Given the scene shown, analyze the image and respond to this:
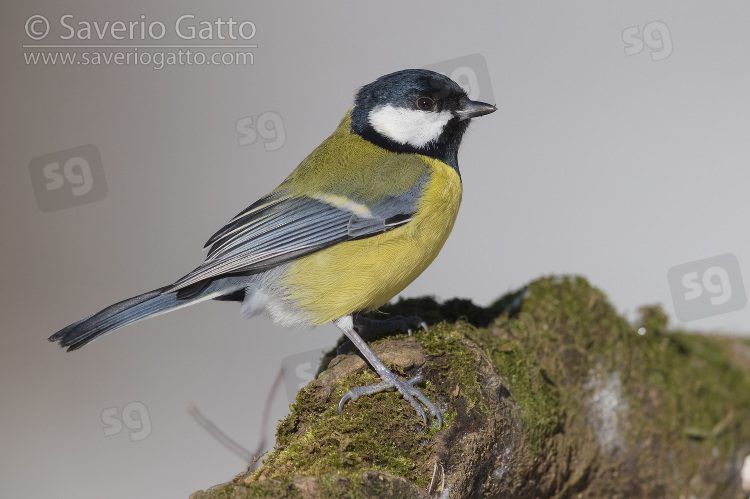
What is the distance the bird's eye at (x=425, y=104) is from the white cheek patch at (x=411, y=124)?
14mm

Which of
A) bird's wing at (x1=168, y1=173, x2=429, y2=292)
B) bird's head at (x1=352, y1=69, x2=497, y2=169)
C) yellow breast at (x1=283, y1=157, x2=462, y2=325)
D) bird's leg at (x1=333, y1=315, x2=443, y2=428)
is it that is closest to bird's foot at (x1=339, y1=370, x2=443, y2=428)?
bird's leg at (x1=333, y1=315, x2=443, y2=428)

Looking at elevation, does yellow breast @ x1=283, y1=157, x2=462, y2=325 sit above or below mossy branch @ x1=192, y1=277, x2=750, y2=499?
above

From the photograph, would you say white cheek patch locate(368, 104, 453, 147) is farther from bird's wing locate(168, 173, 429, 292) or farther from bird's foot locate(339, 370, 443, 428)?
bird's foot locate(339, 370, 443, 428)

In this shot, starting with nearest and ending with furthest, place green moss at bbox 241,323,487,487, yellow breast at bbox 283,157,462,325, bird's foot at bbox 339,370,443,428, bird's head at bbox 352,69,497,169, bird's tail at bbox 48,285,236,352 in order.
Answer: green moss at bbox 241,323,487,487 → bird's foot at bbox 339,370,443,428 → bird's tail at bbox 48,285,236,352 → yellow breast at bbox 283,157,462,325 → bird's head at bbox 352,69,497,169

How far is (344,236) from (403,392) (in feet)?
1.80

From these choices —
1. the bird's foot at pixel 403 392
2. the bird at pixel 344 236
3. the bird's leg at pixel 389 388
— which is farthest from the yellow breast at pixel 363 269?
the bird's foot at pixel 403 392

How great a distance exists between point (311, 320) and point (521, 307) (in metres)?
0.89

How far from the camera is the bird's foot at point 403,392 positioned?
195 cm

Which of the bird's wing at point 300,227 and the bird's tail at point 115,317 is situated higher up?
the bird's wing at point 300,227

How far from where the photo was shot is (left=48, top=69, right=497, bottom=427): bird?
2150 mm

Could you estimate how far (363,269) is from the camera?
220 cm

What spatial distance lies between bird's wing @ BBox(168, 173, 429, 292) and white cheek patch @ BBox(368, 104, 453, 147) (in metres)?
0.23

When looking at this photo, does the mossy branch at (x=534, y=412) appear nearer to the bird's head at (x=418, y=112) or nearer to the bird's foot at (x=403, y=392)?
the bird's foot at (x=403, y=392)

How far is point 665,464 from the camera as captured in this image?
261cm
